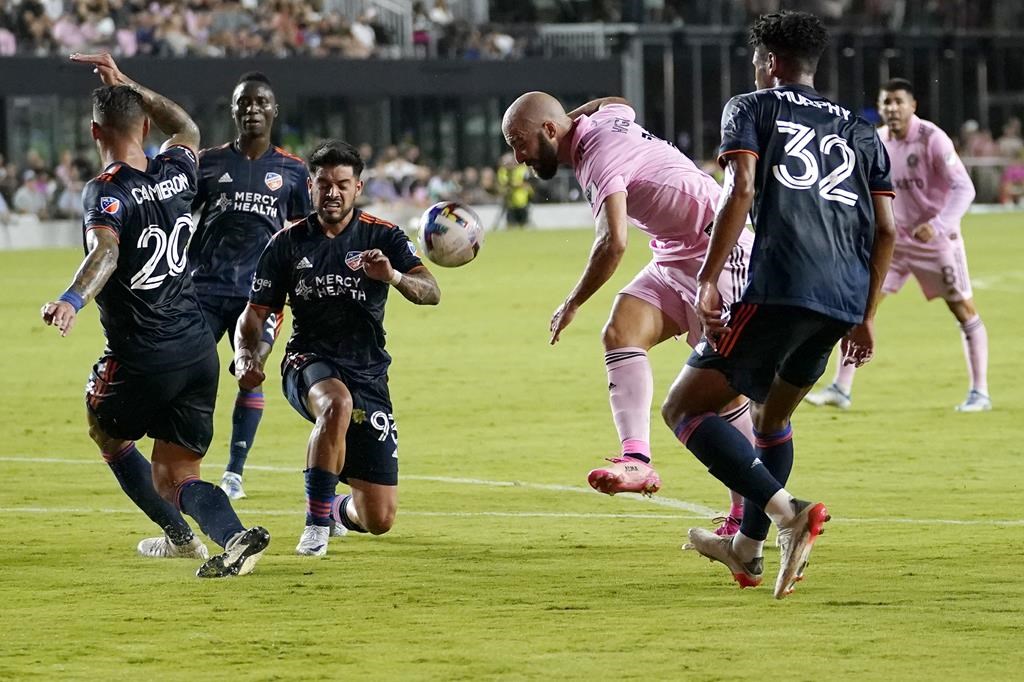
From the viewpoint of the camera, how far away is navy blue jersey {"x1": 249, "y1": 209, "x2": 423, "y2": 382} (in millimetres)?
7953

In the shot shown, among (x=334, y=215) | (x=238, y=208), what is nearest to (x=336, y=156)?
(x=334, y=215)

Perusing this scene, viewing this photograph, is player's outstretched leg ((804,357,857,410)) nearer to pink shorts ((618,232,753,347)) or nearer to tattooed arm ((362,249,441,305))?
pink shorts ((618,232,753,347))

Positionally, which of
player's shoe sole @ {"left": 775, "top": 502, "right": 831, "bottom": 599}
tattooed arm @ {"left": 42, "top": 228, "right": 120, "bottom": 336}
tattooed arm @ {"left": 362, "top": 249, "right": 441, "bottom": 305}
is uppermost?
tattooed arm @ {"left": 42, "top": 228, "right": 120, "bottom": 336}

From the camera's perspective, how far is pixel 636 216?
7.82m

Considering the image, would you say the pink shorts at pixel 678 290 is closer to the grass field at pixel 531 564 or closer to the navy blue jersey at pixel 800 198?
the grass field at pixel 531 564

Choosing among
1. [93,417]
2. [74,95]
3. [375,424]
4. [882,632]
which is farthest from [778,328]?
[74,95]

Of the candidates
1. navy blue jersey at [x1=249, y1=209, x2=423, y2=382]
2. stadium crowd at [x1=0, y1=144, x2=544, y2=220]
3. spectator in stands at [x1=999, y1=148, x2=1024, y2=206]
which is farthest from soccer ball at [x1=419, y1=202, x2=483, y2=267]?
spectator in stands at [x1=999, y1=148, x2=1024, y2=206]

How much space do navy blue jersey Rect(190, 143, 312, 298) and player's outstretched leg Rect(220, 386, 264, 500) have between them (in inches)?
23.2

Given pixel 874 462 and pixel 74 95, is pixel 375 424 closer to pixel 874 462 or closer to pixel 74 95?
pixel 874 462

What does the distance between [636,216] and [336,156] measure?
4.34ft

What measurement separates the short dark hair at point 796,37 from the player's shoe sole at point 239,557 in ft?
9.02

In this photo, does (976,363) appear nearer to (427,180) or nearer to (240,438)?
(240,438)

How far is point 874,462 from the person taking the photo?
10641 millimetres

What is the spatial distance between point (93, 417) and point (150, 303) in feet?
1.83
